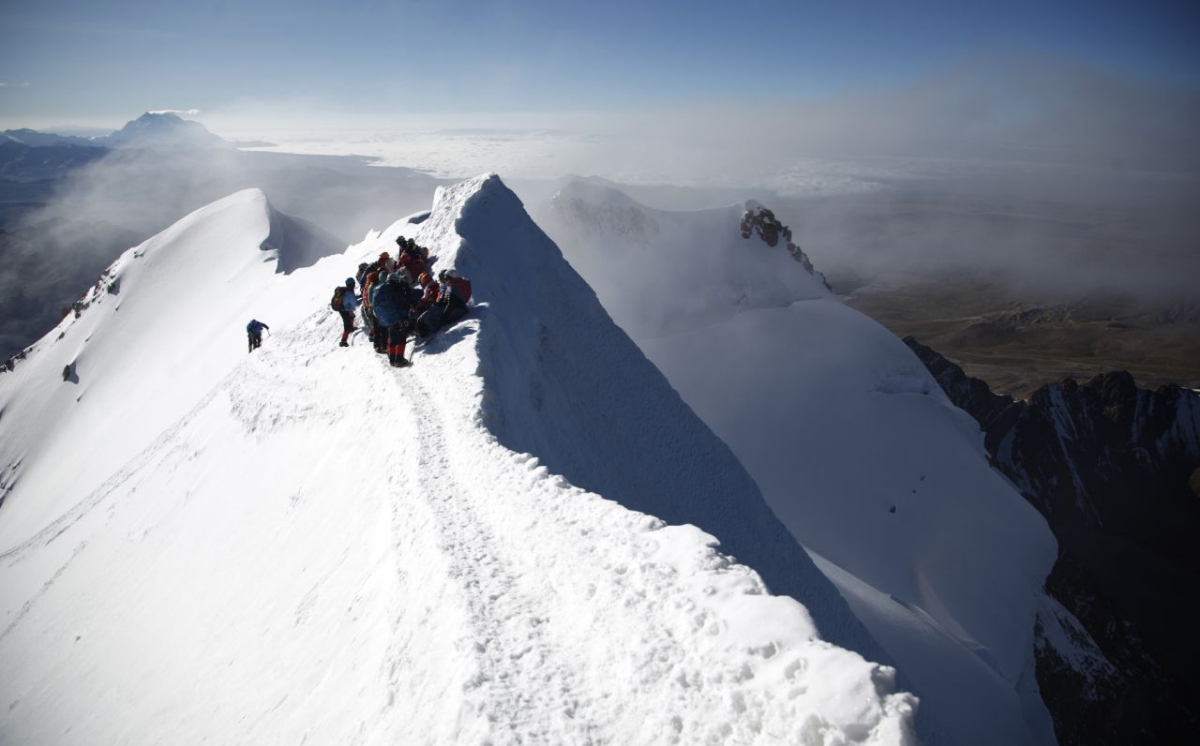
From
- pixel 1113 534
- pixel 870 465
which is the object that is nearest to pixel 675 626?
pixel 870 465

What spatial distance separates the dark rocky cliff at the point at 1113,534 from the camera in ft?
106

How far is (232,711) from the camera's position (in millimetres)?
7102

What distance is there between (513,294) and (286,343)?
27.6ft

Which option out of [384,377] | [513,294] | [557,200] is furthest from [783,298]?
[384,377]

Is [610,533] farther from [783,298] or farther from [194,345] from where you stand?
[783,298]

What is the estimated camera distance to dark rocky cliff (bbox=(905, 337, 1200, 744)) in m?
32.3

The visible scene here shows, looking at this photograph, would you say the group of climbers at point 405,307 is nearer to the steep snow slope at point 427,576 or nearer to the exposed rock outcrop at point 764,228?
the steep snow slope at point 427,576

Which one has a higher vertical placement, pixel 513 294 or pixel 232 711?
pixel 513 294

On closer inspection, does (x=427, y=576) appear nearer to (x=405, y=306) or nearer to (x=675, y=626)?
(x=675, y=626)

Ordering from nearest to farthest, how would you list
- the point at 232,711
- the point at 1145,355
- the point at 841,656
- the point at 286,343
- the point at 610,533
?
1. the point at 841,656
2. the point at 610,533
3. the point at 232,711
4. the point at 286,343
5. the point at 1145,355

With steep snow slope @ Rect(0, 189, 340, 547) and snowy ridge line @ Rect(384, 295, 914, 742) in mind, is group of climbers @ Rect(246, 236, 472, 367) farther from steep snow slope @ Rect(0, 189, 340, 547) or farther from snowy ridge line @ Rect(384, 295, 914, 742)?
steep snow slope @ Rect(0, 189, 340, 547)

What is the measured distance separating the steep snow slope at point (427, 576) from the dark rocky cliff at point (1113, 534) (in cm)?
3267

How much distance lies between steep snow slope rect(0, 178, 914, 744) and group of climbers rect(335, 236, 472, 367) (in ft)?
2.03

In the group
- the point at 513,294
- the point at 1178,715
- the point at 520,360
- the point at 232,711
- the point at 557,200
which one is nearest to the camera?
the point at 232,711
